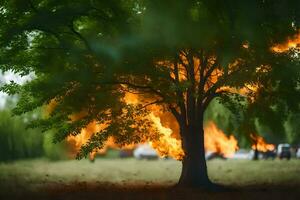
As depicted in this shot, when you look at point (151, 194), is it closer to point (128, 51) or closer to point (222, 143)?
point (128, 51)

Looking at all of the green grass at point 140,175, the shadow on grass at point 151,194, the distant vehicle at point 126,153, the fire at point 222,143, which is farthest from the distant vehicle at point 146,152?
the shadow on grass at point 151,194

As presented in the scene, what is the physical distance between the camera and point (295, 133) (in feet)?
166

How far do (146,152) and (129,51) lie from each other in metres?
51.3

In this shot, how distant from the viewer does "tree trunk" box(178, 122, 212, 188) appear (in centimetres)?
2262

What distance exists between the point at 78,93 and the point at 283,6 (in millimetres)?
8497

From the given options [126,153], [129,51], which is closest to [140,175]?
[129,51]

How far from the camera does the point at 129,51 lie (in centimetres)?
1875

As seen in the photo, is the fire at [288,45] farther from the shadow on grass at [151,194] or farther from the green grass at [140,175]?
the green grass at [140,175]

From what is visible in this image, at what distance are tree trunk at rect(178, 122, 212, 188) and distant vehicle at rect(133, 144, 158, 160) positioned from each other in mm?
45156

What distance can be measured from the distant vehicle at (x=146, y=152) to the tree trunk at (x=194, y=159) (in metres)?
45.2

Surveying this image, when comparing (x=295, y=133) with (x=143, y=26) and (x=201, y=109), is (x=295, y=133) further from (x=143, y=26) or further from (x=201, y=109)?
(x=143, y=26)

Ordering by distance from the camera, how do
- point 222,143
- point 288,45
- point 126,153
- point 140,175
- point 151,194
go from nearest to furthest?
point 151,194
point 288,45
point 140,175
point 222,143
point 126,153

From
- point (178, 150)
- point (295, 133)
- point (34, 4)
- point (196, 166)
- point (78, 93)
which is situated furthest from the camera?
point (295, 133)

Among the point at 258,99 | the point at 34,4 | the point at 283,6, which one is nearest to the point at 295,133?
the point at 258,99
